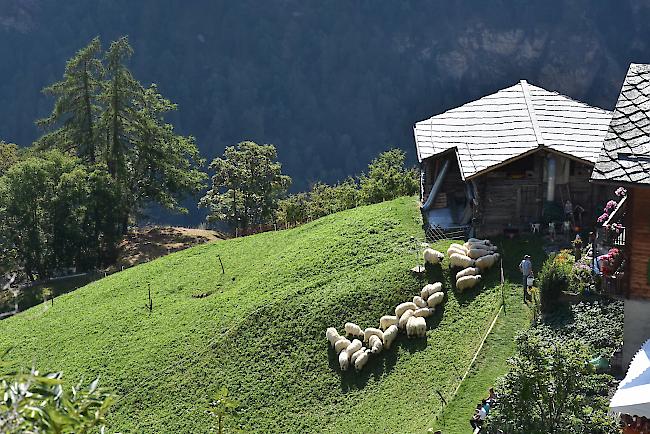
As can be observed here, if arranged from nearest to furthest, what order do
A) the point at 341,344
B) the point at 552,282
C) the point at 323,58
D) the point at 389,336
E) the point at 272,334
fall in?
1. the point at 552,282
2. the point at 389,336
3. the point at 341,344
4. the point at 272,334
5. the point at 323,58

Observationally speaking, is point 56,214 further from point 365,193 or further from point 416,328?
point 416,328

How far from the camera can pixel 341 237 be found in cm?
3519

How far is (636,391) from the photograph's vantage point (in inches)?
695

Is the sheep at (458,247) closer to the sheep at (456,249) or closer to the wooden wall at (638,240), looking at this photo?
the sheep at (456,249)

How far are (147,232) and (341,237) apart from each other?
28.4 m

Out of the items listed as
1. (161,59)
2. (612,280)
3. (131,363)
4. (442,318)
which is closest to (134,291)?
(131,363)

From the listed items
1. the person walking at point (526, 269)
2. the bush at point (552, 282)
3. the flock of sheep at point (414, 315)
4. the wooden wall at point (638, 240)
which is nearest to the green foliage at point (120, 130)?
the flock of sheep at point (414, 315)

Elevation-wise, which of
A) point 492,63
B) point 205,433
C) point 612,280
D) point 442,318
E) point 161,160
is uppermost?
point 492,63

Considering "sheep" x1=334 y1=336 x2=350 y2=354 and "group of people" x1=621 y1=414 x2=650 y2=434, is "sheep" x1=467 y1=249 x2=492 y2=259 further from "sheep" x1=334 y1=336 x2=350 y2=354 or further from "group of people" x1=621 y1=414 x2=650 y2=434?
"group of people" x1=621 y1=414 x2=650 y2=434

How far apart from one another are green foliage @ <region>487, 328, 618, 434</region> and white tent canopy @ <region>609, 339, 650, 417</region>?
1.57 ft

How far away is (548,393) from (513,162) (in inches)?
615

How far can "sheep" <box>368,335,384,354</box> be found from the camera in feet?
85.0

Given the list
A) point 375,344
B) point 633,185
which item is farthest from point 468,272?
point 633,185

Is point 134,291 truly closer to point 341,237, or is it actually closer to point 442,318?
point 341,237
